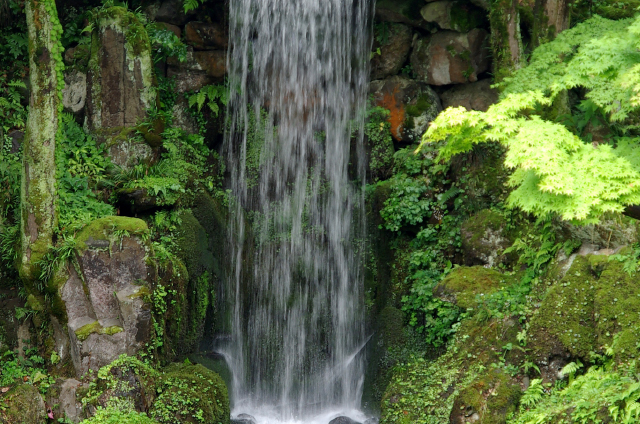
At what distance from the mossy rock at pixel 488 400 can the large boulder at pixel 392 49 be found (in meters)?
7.58

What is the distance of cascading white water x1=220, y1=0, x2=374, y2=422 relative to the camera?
11.8 metres

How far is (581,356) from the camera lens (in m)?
7.78

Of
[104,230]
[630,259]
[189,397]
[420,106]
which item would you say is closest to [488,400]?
[630,259]

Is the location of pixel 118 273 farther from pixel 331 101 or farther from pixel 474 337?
pixel 331 101

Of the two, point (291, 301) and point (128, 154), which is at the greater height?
point (128, 154)

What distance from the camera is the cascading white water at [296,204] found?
11805 millimetres

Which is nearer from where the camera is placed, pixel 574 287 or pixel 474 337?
pixel 574 287

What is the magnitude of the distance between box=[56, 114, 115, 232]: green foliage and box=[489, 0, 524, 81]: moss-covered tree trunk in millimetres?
7790

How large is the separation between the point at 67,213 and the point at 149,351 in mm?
2848

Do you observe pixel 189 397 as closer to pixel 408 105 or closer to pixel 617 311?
pixel 617 311

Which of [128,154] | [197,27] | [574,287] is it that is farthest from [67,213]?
[574,287]

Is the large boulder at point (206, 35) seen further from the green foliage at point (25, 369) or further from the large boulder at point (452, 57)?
the green foliage at point (25, 369)

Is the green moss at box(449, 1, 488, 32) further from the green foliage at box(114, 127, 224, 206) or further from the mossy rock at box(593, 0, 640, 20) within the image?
the green foliage at box(114, 127, 224, 206)

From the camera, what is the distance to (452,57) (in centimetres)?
1277
